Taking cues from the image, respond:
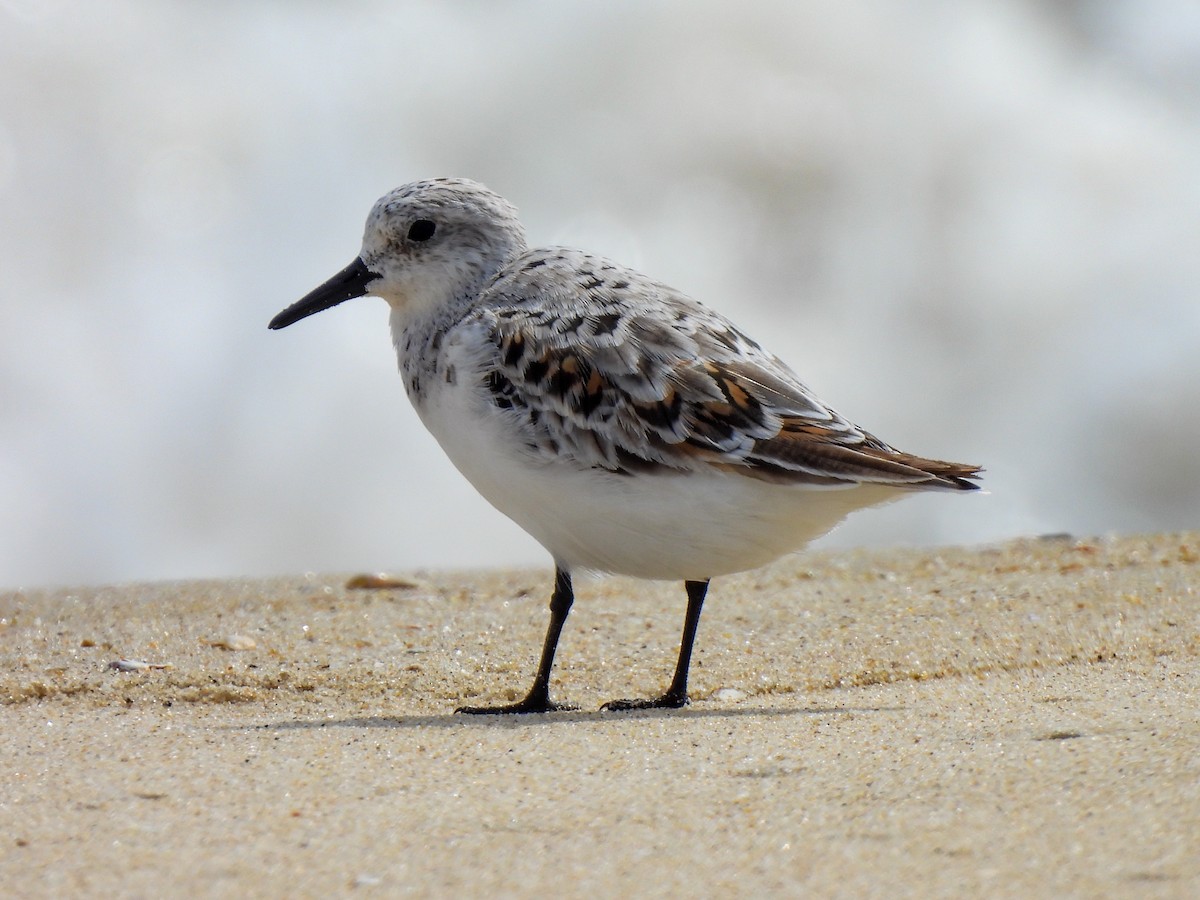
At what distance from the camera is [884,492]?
413 cm

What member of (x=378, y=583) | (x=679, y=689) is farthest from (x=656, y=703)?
(x=378, y=583)

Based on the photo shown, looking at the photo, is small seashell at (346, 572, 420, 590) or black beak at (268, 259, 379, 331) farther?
small seashell at (346, 572, 420, 590)

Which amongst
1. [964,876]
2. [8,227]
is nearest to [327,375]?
[8,227]

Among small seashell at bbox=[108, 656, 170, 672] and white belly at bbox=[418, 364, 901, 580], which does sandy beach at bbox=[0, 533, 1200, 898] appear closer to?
small seashell at bbox=[108, 656, 170, 672]

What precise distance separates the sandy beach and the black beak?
3.81 feet

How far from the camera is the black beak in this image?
16.2 feet

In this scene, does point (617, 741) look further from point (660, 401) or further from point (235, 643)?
point (235, 643)

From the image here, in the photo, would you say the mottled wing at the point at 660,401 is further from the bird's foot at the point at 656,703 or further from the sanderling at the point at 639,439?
the bird's foot at the point at 656,703

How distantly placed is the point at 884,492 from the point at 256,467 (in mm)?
6003

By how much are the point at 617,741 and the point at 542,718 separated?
49 centimetres

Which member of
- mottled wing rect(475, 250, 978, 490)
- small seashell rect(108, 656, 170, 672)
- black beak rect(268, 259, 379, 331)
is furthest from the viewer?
black beak rect(268, 259, 379, 331)

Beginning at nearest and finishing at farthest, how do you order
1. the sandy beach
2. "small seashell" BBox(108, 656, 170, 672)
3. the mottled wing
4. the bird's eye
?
the sandy beach → the mottled wing → "small seashell" BBox(108, 656, 170, 672) → the bird's eye

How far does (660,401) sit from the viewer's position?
4.10 m

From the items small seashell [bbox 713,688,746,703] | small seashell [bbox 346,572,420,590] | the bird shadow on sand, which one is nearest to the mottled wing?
the bird shadow on sand
